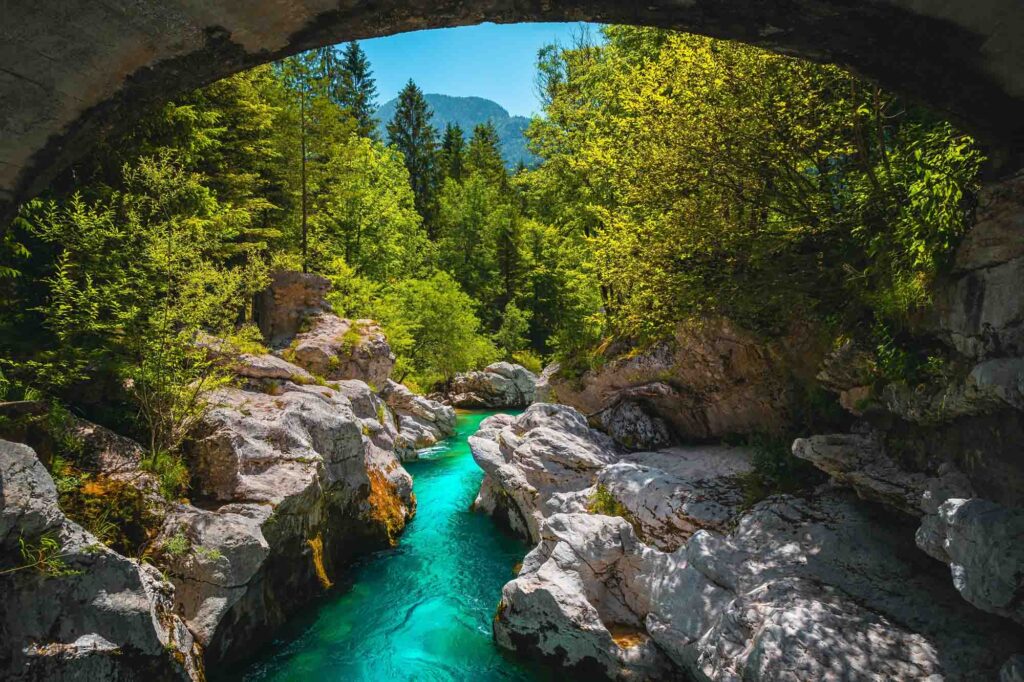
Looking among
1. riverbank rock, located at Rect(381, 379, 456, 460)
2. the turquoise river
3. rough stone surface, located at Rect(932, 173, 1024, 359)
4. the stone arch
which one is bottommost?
the turquoise river

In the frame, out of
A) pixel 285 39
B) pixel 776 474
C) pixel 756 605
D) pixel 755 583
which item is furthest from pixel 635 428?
pixel 285 39

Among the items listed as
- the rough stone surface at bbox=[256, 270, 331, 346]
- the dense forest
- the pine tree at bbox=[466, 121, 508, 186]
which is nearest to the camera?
the dense forest

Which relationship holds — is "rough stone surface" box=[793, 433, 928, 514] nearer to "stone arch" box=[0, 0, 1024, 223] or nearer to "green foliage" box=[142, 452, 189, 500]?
"stone arch" box=[0, 0, 1024, 223]

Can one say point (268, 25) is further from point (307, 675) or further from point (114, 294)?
point (307, 675)

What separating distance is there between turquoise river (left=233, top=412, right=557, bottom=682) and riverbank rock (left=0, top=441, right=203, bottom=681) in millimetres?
2579

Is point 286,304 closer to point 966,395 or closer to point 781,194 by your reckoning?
point 781,194

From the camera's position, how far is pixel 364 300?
26.8m

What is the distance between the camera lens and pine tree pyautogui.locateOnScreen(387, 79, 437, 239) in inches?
2174

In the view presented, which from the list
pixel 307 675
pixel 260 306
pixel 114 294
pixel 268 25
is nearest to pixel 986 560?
pixel 268 25

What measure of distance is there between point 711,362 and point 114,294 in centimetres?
1241

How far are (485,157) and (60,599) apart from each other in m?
53.6

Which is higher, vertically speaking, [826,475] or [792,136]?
[792,136]

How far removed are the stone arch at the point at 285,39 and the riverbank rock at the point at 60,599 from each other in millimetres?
3834

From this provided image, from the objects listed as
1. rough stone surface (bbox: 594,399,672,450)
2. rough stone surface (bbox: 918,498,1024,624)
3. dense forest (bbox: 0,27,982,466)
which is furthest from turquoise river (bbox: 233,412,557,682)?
rough stone surface (bbox: 918,498,1024,624)
